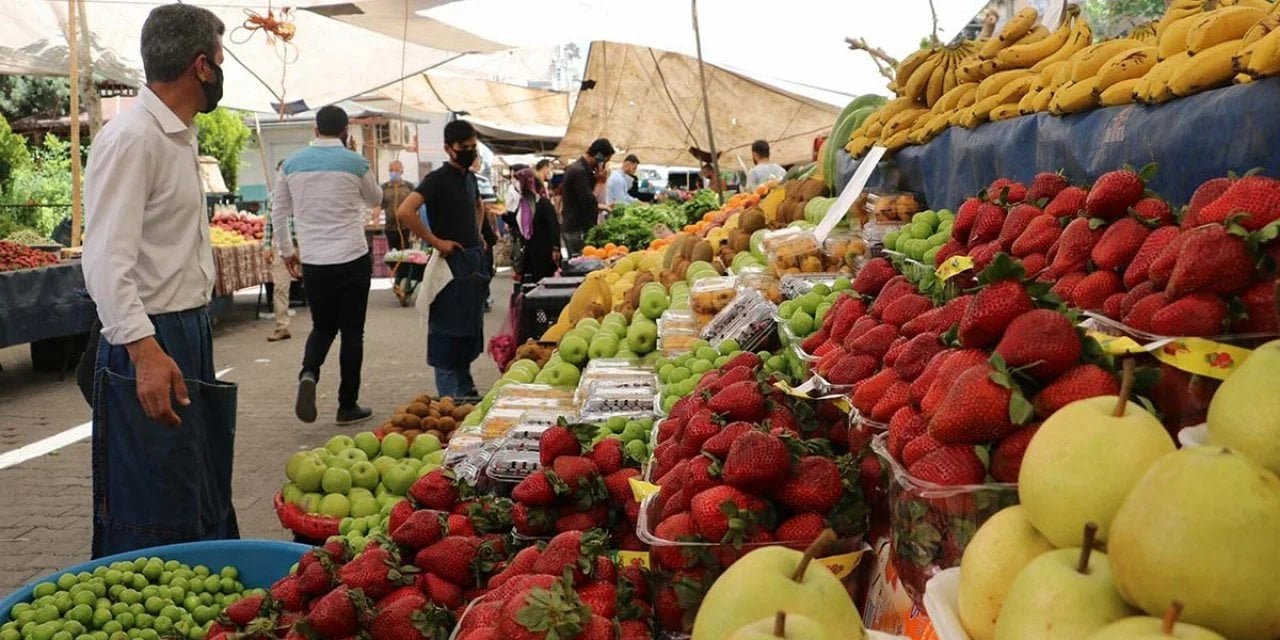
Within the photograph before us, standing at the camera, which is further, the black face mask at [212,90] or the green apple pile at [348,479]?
the green apple pile at [348,479]

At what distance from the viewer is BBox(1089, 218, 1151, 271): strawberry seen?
78.7 inches

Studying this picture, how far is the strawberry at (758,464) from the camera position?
179 cm

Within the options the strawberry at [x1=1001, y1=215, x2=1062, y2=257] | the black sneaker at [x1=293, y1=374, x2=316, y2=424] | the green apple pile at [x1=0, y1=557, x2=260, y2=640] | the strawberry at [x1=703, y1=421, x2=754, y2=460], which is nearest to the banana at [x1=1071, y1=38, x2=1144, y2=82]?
the strawberry at [x1=1001, y1=215, x2=1062, y2=257]

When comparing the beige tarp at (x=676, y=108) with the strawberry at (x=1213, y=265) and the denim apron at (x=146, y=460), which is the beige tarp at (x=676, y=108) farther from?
the strawberry at (x=1213, y=265)

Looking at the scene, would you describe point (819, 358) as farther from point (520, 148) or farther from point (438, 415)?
point (520, 148)

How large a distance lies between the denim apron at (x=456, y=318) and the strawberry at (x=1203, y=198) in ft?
20.8

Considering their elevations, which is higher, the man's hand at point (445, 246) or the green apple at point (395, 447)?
the man's hand at point (445, 246)

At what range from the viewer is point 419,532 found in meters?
2.26

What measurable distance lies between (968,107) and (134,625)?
11.8ft

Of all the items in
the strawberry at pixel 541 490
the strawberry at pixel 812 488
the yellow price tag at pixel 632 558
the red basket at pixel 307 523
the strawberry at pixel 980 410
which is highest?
the strawberry at pixel 980 410

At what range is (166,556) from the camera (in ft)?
10.8

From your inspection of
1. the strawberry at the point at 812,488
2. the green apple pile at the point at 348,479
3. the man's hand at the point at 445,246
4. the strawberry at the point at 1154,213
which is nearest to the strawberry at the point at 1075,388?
the strawberry at the point at 812,488

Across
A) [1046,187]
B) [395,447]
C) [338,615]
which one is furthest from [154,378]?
[1046,187]

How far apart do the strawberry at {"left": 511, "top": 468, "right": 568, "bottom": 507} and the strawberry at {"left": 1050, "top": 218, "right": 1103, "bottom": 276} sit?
1143 mm
